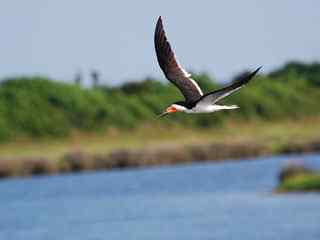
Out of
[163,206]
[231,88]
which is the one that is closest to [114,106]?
[163,206]

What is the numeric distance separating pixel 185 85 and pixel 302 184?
1305 inches

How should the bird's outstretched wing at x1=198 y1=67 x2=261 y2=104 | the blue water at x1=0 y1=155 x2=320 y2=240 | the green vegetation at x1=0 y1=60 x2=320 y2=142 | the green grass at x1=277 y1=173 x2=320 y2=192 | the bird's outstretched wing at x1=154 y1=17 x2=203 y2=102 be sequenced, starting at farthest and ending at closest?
the green vegetation at x1=0 y1=60 x2=320 y2=142, the green grass at x1=277 y1=173 x2=320 y2=192, the blue water at x1=0 y1=155 x2=320 y2=240, the bird's outstretched wing at x1=154 y1=17 x2=203 y2=102, the bird's outstretched wing at x1=198 y1=67 x2=261 y2=104

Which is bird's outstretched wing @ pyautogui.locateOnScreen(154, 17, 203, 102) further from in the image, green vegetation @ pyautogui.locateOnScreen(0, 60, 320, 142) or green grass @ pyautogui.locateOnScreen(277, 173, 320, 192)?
green vegetation @ pyautogui.locateOnScreen(0, 60, 320, 142)

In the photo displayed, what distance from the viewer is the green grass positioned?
4825 centimetres

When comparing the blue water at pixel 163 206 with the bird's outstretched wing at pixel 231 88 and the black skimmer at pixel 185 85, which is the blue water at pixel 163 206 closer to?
the black skimmer at pixel 185 85

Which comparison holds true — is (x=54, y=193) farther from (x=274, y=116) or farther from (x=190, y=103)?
(x=190, y=103)

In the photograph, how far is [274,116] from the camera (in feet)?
241

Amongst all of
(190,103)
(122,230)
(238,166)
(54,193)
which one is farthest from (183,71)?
(238,166)

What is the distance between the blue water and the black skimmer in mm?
22640

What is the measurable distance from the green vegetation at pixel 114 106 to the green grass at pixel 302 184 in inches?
927

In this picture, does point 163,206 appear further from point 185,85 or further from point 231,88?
point 231,88

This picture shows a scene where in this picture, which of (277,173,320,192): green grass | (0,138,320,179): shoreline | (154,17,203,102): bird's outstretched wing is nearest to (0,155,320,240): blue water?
(277,173,320,192): green grass

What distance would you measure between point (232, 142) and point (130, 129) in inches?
361

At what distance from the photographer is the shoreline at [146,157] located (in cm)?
6209
